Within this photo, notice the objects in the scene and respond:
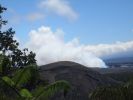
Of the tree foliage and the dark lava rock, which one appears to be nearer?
the tree foliage

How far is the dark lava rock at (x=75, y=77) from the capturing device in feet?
180

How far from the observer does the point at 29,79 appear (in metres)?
25.3

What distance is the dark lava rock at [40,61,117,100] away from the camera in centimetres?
5488

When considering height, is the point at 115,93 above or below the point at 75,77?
below

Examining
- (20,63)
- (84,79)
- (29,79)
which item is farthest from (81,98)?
(29,79)

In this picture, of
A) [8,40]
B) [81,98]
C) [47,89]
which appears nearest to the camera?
[47,89]

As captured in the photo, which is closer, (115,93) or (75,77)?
(115,93)

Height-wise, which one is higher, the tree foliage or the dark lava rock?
the dark lava rock

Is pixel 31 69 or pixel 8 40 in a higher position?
pixel 8 40

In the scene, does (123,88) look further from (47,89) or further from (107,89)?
(47,89)

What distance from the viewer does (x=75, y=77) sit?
5909 centimetres

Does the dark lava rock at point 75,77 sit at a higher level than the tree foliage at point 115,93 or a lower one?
higher

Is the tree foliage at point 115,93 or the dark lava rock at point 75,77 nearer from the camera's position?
the tree foliage at point 115,93

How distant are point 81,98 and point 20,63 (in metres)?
10.1
